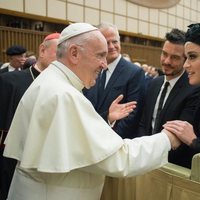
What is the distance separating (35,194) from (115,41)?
1.85 metres

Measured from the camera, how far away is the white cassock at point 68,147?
1543 millimetres

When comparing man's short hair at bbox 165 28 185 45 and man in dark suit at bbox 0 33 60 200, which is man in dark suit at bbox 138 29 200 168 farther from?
man in dark suit at bbox 0 33 60 200

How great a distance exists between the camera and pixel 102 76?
2955 mm

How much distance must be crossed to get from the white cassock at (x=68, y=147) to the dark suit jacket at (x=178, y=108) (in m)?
0.49

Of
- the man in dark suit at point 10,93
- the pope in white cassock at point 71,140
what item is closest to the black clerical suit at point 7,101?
the man in dark suit at point 10,93

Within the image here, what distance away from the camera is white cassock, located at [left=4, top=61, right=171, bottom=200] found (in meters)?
1.54

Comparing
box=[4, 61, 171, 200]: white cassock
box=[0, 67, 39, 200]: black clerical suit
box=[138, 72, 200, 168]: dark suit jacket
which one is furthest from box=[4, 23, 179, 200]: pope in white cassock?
box=[0, 67, 39, 200]: black clerical suit

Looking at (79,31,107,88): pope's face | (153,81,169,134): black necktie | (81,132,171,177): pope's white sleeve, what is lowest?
(81,132,171,177): pope's white sleeve

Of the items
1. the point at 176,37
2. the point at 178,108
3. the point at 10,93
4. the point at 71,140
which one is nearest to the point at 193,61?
the point at 178,108

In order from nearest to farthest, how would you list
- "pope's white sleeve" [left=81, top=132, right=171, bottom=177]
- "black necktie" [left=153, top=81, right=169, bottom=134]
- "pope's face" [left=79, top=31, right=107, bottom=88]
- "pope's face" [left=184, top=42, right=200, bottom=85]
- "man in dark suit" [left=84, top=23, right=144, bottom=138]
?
"pope's white sleeve" [left=81, top=132, right=171, bottom=177], "pope's face" [left=79, top=31, right=107, bottom=88], "pope's face" [left=184, top=42, right=200, bottom=85], "black necktie" [left=153, top=81, right=169, bottom=134], "man in dark suit" [left=84, top=23, right=144, bottom=138]

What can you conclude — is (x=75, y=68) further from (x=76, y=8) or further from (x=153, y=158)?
(x=76, y=8)

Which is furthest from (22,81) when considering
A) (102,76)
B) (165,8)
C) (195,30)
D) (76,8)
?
(165,8)

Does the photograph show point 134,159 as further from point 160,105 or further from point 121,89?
point 121,89

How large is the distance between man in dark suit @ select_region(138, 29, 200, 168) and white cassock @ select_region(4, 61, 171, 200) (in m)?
0.61
